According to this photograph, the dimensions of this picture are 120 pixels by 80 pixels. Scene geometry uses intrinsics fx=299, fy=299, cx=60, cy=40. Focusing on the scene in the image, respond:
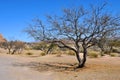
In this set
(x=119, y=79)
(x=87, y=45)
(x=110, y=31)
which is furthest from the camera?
(x=87, y=45)

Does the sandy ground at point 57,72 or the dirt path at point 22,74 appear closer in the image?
→ the dirt path at point 22,74

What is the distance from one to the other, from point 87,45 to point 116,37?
10.1 feet

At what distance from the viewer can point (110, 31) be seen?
2592cm

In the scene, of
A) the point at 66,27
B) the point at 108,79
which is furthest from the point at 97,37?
the point at 108,79

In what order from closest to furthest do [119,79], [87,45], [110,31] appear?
1. [119,79]
2. [110,31]
3. [87,45]

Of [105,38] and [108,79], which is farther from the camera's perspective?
[105,38]

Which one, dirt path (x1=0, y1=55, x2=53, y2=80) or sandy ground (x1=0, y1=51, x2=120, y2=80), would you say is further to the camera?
sandy ground (x1=0, y1=51, x2=120, y2=80)

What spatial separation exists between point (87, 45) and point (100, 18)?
10.1 feet

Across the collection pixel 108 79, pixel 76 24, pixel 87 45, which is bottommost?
pixel 108 79

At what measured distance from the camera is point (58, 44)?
29172 millimetres

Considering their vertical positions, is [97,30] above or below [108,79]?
above

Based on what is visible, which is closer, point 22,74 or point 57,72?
point 22,74

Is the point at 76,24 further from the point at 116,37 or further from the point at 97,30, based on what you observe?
the point at 116,37

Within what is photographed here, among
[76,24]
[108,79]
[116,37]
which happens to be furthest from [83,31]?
[108,79]
